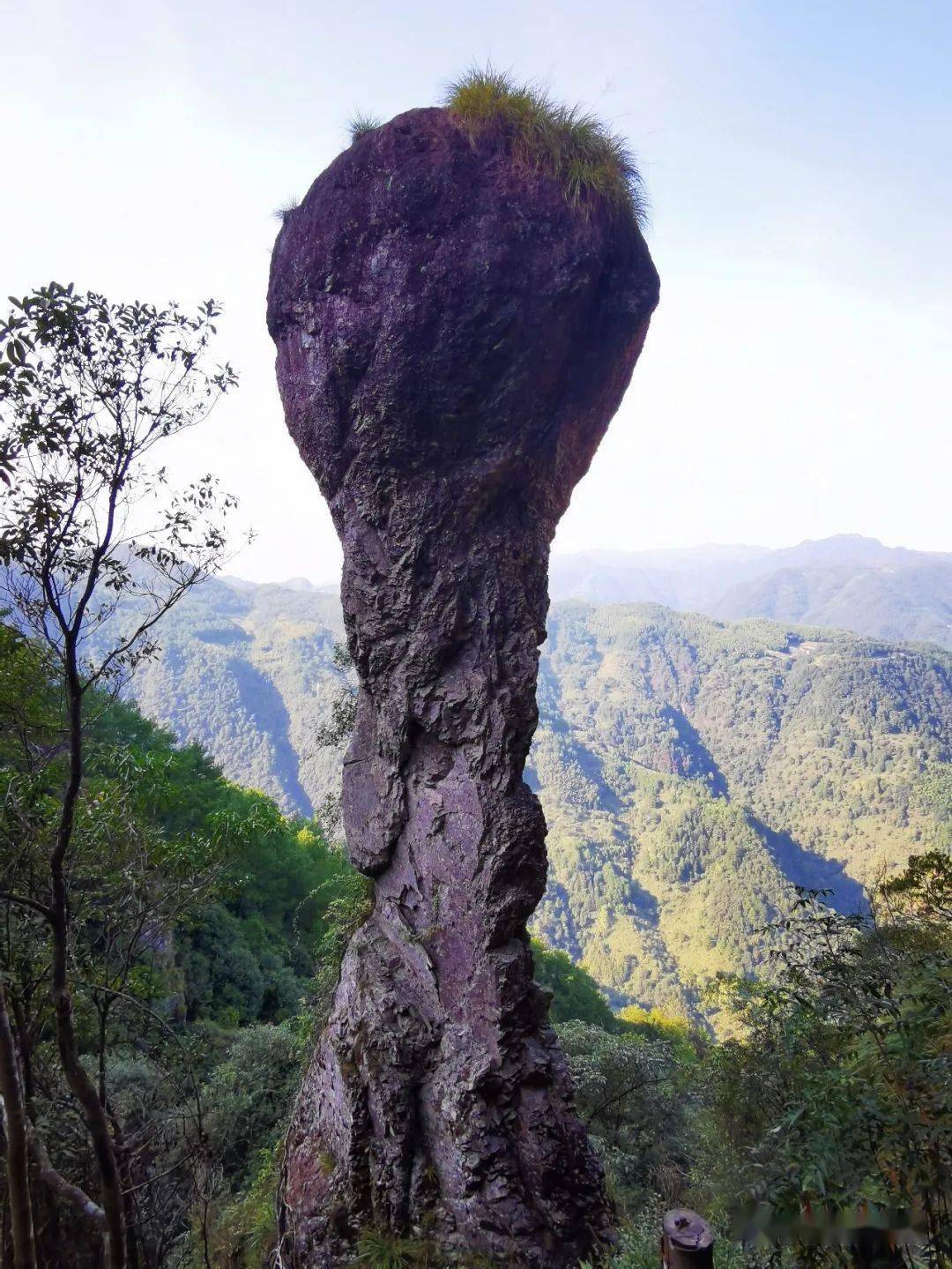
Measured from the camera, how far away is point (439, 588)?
8141 mm

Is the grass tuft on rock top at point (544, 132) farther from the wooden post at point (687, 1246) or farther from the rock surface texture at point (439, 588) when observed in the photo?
the wooden post at point (687, 1246)

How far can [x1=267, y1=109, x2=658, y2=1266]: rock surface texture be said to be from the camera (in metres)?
7.25

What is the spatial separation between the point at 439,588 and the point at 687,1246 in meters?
6.28

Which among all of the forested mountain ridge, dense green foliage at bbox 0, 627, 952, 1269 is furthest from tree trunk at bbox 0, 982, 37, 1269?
the forested mountain ridge

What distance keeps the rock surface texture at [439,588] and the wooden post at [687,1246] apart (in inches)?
188

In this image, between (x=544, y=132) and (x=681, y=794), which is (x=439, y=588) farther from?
(x=681, y=794)

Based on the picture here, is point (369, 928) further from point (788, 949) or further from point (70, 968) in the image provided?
point (788, 949)

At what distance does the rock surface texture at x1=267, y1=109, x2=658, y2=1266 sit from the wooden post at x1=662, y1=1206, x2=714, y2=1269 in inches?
188

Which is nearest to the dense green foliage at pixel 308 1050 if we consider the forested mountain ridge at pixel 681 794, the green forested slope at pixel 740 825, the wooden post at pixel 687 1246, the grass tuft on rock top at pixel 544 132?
the wooden post at pixel 687 1246

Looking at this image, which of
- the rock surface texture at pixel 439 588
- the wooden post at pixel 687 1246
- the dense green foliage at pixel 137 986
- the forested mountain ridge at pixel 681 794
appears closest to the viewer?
the wooden post at pixel 687 1246

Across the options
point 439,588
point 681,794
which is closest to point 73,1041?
point 439,588

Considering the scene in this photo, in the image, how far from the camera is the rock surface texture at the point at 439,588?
7.25m

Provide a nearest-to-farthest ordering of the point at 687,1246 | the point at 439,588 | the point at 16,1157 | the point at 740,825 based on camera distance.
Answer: the point at 687,1246 → the point at 16,1157 → the point at 439,588 → the point at 740,825

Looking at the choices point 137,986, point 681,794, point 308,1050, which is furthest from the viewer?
point 681,794
